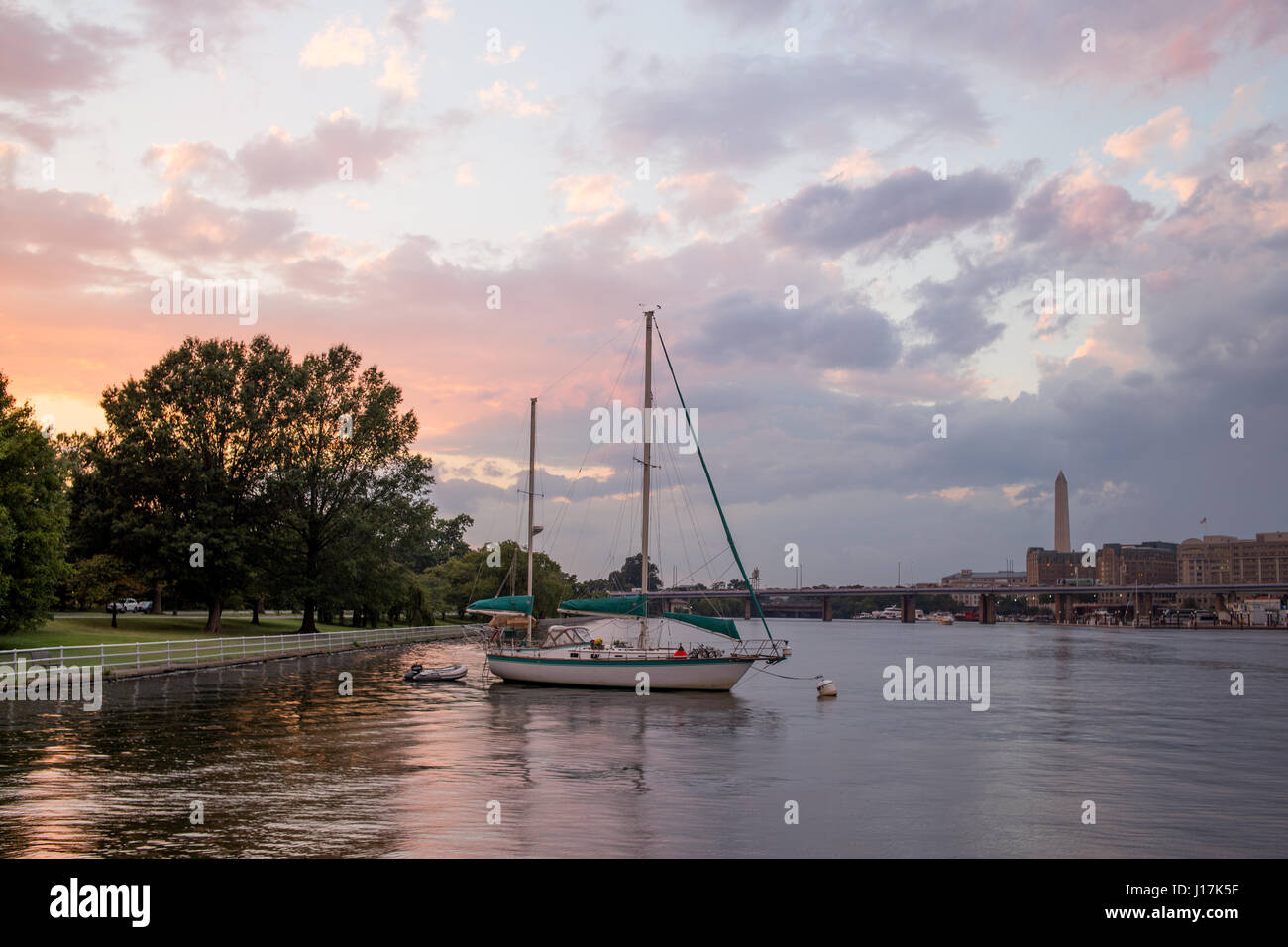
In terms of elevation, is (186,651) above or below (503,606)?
below

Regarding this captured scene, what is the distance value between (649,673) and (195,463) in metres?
41.6

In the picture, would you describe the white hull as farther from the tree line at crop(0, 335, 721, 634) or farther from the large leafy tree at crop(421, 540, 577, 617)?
the large leafy tree at crop(421, 540, 577, 617)

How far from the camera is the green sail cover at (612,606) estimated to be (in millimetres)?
53781

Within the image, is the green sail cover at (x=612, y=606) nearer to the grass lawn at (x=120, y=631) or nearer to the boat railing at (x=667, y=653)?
the boat railing at (x=667, y=653)

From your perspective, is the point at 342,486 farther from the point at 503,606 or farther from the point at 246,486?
the point at 503,606

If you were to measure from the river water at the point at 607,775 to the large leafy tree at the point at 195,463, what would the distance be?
881 inches

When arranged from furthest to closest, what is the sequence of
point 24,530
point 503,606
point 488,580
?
point 488,580 → point 503,606 → point 24,530

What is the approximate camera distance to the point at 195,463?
73.9 m

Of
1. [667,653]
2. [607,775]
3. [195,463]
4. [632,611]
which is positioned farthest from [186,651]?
[607,775]

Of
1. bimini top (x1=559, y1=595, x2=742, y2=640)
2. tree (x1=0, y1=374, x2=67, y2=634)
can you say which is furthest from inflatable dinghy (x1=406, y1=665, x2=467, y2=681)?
A: tree (x1=0, y1=374, x2=67, y2=634)

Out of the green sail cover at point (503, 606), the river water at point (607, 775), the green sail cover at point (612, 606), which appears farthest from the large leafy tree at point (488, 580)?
the river water at point (607, 775)

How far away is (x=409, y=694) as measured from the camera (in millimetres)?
48375

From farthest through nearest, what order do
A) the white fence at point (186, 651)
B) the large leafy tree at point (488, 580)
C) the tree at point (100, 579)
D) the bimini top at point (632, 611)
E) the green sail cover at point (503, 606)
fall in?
the large leafy tree at point (488, 580) < the tree at point (100, 579) < the green sail cover at point (503, 606) < the bimini top at point (632, 611) < the white fence at point (186, 651)
